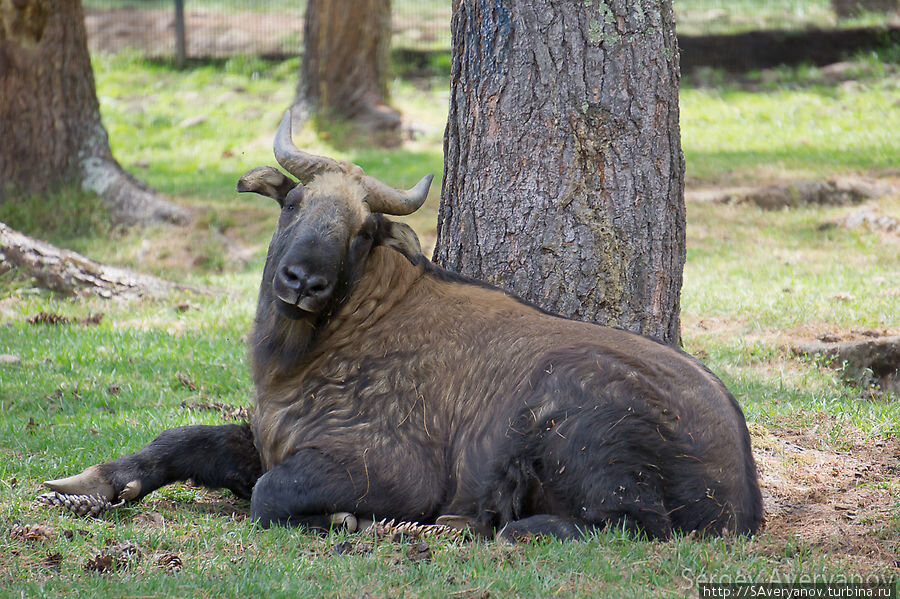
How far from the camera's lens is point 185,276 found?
10.8 metres

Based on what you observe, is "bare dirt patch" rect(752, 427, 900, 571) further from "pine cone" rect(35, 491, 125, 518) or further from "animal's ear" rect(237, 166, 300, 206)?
"pine cone" rect(35, 491, 125, 518)

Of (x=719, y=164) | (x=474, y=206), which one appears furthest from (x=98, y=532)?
(x=719, y=164)

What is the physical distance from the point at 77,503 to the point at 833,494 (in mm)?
3641

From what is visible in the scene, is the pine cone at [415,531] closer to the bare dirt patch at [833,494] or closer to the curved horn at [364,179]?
the bare dirt patch at [833,494]

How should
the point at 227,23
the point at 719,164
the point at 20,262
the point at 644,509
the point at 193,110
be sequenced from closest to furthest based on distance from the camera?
1. the point at 644,509
2. the point at 20,262
3. the point at 719,164
4. the point at 193,110
5. the point at 227,23

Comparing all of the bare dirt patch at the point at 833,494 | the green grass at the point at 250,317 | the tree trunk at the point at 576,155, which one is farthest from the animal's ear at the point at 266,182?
the bare dirt patch at the point at 833,494

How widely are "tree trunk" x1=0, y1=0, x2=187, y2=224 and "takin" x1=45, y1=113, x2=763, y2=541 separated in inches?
292

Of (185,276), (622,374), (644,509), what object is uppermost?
(622,374)

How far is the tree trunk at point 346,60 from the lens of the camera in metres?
15.9

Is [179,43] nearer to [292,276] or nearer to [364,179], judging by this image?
[364,179]

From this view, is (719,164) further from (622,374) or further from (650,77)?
(622,374)

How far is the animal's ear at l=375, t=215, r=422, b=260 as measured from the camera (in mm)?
4953

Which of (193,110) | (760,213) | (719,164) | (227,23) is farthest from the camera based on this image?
(227,23)

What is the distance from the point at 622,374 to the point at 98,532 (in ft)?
7.80
